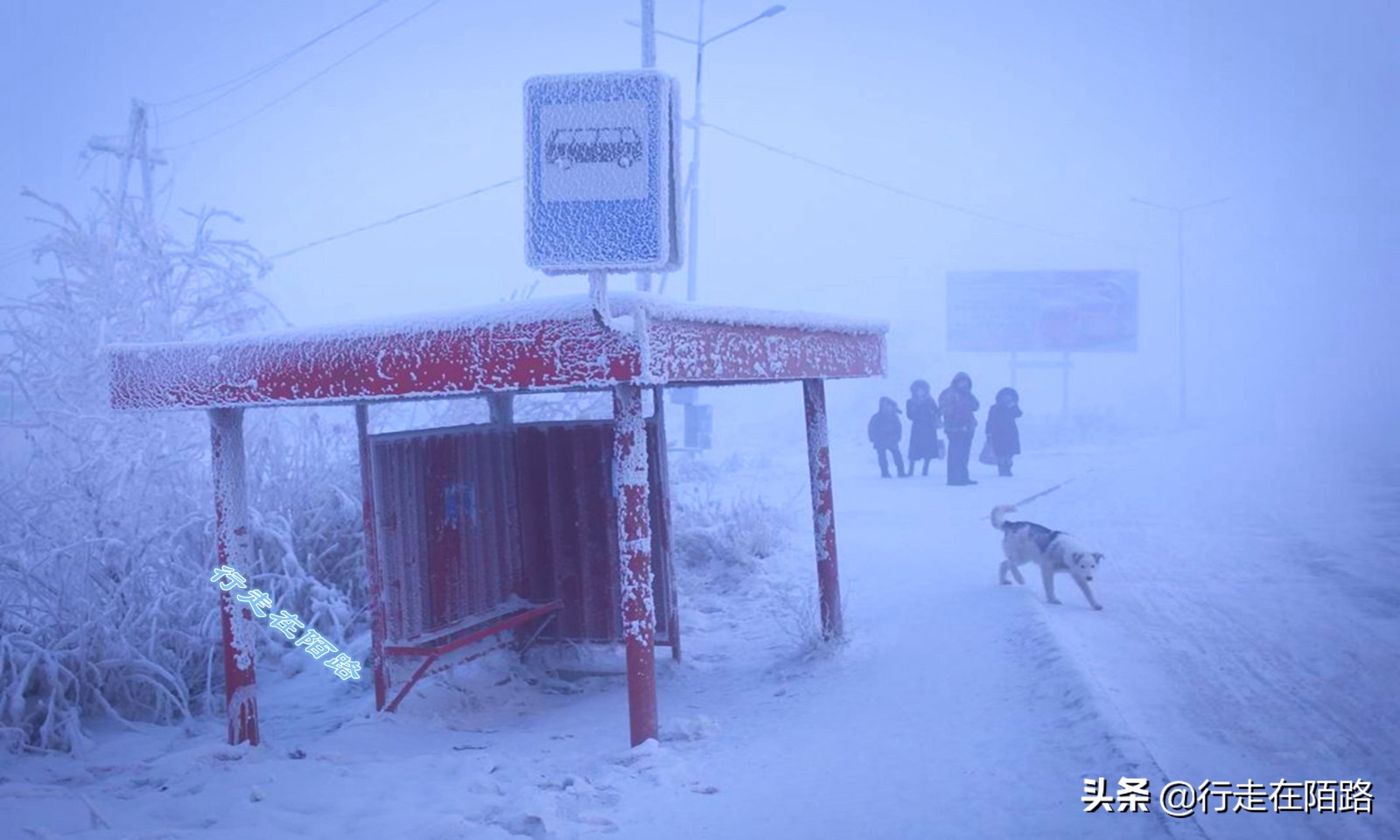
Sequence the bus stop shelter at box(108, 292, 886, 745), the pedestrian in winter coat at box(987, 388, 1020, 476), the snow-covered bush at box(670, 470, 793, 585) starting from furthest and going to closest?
the pedestrian in winter coat at box(987, 388, 1020, 476), the snow-covered bush at box(670, 470, 793, 585), the bus stop shelter at box(108, 292, 886, 745)

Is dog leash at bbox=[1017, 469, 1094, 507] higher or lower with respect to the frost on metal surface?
lower

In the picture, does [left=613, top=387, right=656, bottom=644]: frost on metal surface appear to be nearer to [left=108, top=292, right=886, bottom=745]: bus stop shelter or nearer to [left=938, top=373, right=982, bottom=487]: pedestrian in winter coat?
[left=108, top=292, right=886, bottom=745]: bus stop shelter

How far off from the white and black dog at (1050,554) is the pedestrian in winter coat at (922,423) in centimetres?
977

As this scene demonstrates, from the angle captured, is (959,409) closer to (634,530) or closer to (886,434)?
(886,434)

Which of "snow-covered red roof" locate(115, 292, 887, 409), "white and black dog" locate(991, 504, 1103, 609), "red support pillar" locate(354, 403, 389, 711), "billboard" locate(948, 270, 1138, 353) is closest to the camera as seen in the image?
"snow-covered red roof" locate(115, 292, 887, 409)

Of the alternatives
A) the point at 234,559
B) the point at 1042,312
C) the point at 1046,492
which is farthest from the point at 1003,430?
the point at 1042,312

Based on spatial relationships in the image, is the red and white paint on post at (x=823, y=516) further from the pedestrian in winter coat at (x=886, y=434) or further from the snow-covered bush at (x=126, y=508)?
the pedestrian in winter coat at (x=886, y=434)

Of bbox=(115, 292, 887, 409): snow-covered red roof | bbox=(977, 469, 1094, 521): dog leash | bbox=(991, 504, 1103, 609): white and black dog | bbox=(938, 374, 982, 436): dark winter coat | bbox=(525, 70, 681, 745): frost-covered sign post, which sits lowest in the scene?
bbox=(977, 469, 1094, 521): dog leash

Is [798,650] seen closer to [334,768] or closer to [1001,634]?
[1001,634]

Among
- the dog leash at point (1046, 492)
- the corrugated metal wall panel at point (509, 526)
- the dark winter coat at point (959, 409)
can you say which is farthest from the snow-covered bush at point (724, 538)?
the dark winter coat at point (959, 409)

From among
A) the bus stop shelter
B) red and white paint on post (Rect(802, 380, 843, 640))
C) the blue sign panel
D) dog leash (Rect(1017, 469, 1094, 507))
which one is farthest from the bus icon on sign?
dog leash (Rect(1017, 469, 1094, 507))

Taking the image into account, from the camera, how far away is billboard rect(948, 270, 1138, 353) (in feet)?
119

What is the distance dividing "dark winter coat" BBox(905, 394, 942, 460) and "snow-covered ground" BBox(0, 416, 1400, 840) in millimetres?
8315

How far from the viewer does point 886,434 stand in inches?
709
